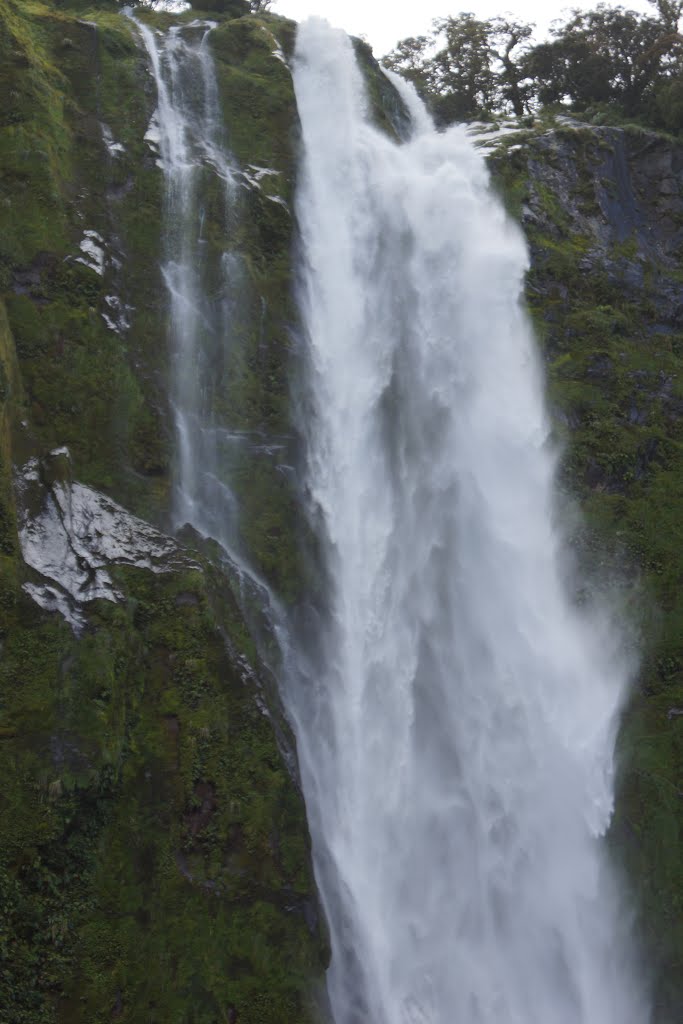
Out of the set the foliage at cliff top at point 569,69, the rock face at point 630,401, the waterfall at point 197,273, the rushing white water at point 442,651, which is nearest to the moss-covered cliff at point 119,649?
the waterfall at point 197,273

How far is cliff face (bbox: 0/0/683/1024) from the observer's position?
9.19 metres

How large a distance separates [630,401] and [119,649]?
40.8 feet

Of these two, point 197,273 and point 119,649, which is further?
point 197,273

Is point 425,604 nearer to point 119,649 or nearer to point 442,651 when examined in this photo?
point 442,651

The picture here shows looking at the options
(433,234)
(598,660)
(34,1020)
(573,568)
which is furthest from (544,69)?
(34,1020)

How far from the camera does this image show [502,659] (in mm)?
13969

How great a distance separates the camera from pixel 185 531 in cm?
1234

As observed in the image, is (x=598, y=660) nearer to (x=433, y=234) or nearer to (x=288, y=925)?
(x=288, y=925)

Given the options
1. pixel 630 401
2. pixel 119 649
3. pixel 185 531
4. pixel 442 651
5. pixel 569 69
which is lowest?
pixel 119 649

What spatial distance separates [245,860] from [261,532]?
5.17 m

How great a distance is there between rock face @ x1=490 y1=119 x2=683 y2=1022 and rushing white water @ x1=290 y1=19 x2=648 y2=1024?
23.6 inches

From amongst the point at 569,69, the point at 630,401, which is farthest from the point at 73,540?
the point at 569,69

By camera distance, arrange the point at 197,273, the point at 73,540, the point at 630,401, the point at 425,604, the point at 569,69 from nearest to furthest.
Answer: the point at 73,540 → the point at 425,604 → the point at 197,273 → the point at 630,401 → the point at 569,69

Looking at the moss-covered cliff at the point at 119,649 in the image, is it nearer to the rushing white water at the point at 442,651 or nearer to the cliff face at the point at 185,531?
the cliff face at the point at 185,531
